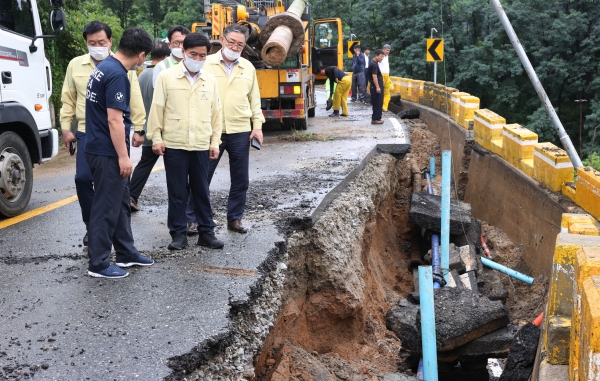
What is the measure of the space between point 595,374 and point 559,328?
4.57 ft

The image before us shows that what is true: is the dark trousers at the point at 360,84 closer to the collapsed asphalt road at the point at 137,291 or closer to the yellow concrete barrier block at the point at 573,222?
the collapsed asphalt road at the point at 137,291

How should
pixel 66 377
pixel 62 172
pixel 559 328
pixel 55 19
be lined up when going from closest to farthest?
pixel 66 377, pixel 559 328, pixel 55 19, pixel 62 172

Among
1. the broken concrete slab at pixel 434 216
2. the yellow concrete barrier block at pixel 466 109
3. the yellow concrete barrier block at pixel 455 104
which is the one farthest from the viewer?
the yellow concrete barrier block at pixel 455 104

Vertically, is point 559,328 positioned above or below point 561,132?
below

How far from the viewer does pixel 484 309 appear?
6.69m

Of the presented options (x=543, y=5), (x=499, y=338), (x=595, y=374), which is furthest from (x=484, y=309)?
(x=543, y=5)

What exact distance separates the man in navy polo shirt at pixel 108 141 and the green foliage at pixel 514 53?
18.5m

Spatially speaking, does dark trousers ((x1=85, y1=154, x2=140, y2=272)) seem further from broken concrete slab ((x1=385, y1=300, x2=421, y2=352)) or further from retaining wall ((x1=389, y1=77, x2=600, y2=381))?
retaining wall ((x1=389, y1=77, x2=600, y2=381))

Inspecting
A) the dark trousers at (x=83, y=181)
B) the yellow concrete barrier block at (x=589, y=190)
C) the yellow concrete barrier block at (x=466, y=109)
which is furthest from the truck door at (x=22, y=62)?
the yellow concrete barrier block at (x=466, y=109)

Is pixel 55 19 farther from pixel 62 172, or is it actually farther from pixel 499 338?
pixel 499 338

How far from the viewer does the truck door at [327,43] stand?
80.5ft

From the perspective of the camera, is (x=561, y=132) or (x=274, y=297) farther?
(x=561, y=132)

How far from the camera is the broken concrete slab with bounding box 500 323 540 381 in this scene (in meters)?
5.27

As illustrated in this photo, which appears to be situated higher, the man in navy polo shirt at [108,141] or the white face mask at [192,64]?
the white face mask at [192,64]
